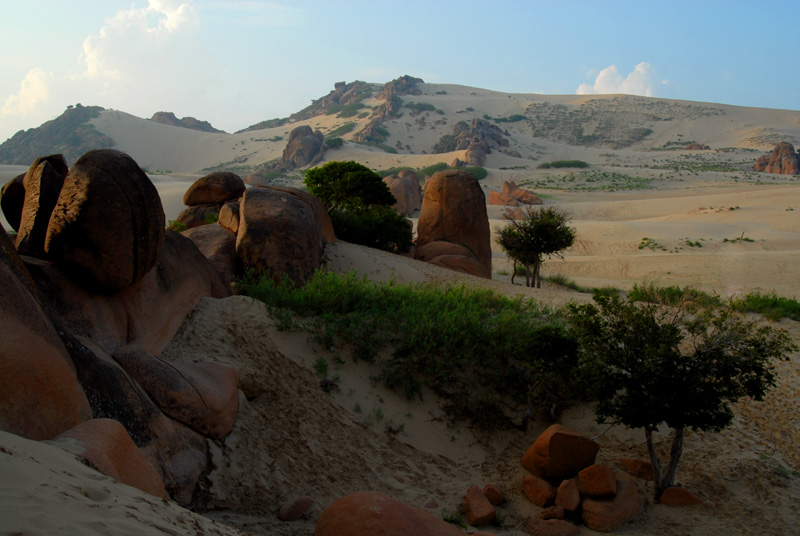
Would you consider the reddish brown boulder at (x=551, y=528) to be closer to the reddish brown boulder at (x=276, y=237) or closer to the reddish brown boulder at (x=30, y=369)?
the reddish brown boulder at (x=30, y=369)

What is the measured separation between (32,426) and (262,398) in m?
3.16

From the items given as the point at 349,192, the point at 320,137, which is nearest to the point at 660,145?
the point at 320,137

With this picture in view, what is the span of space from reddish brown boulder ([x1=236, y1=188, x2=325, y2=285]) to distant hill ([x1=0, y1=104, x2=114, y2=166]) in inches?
2664

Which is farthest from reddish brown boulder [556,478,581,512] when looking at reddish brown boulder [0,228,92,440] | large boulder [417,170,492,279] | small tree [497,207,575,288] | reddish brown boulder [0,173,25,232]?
small tree [497,207,575,288]

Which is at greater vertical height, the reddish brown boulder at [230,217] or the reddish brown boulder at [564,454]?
the reddish brown boulder at [230,217]

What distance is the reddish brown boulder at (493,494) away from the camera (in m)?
5.73

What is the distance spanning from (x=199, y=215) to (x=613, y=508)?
1152cm

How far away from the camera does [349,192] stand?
797 inches

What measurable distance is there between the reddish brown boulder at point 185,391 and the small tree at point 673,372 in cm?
386

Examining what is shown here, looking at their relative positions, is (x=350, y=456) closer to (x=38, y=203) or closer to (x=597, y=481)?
(x=597, y=481)

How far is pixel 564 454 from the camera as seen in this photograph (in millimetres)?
5910

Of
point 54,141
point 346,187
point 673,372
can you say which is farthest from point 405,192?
point 54,141

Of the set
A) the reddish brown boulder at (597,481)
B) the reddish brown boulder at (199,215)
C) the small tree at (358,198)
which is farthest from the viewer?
the small tree at (358,198)

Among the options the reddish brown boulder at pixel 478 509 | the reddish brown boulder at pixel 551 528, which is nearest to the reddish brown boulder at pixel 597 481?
the reddish brown boulder at pixel 551 528
